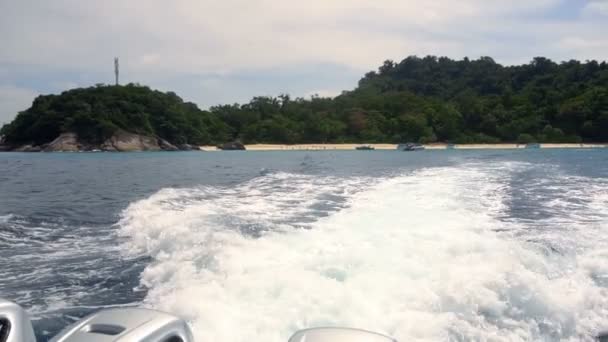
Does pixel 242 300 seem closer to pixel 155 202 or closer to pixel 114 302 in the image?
pixel 114 302

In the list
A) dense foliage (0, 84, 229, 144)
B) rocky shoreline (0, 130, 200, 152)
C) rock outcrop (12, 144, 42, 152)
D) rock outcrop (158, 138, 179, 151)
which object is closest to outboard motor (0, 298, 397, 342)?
rocky shoreline (0, 130, 200, 152)

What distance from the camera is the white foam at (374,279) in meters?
3.94

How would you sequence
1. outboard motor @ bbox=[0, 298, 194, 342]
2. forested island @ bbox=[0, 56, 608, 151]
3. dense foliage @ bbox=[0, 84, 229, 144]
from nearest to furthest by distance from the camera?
1. outboard motor @ bbox=[0, 298, 194, 342]
2. dense foliage @ bbox=[0, 84, 229, 144]
3. forested island @ bbox=[0, 56, 608, 151]

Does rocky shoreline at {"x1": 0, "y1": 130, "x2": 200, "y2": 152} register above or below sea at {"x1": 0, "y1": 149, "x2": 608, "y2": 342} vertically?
above

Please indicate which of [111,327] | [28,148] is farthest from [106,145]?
[111,327]

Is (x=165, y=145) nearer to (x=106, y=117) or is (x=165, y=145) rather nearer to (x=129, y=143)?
(x=129, y=143)

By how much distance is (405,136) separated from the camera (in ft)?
236

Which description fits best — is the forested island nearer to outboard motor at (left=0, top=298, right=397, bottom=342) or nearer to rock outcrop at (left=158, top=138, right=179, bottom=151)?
rock outcrop at (left=158, top=138, right=179, bottom=151)

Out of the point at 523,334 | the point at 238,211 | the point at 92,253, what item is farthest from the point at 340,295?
the point at 238,211

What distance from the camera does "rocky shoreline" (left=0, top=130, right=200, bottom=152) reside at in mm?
57969

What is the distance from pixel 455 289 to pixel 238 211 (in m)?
4.96

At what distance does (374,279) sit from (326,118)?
238 ft

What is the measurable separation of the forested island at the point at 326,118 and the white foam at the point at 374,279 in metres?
56.5

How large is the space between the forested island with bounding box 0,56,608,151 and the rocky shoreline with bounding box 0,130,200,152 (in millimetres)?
117
